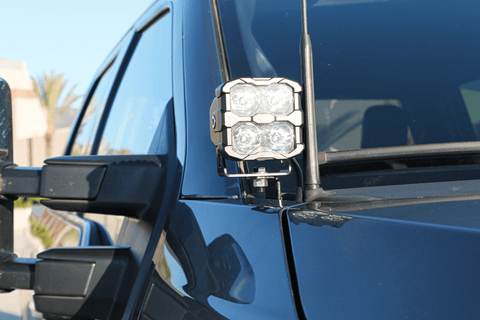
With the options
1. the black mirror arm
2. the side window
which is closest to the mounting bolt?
the side window

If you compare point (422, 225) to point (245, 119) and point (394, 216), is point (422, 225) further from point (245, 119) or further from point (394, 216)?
point (245, 119)

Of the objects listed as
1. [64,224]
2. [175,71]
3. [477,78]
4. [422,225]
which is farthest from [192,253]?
[64,224]

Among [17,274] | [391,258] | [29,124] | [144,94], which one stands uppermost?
[29,124]

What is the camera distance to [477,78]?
135 cm

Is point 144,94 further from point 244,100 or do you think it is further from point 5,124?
point 244,100

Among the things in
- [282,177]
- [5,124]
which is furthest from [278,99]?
[5,124]

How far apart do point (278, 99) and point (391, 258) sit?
1.30 feet

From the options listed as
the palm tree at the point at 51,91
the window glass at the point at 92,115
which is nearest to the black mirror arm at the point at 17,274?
the window glass at the point at 92,115

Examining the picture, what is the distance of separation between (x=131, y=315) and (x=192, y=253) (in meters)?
0.23

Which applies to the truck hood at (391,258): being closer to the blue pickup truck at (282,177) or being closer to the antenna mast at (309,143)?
the blue pickup truck at (282,177)

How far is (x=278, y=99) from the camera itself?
0.94 metres

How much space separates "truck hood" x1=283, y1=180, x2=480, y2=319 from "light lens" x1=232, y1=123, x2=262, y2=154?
0.56 ft

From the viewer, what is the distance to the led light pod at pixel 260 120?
3.05 feet

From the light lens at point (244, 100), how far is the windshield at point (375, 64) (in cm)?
32
